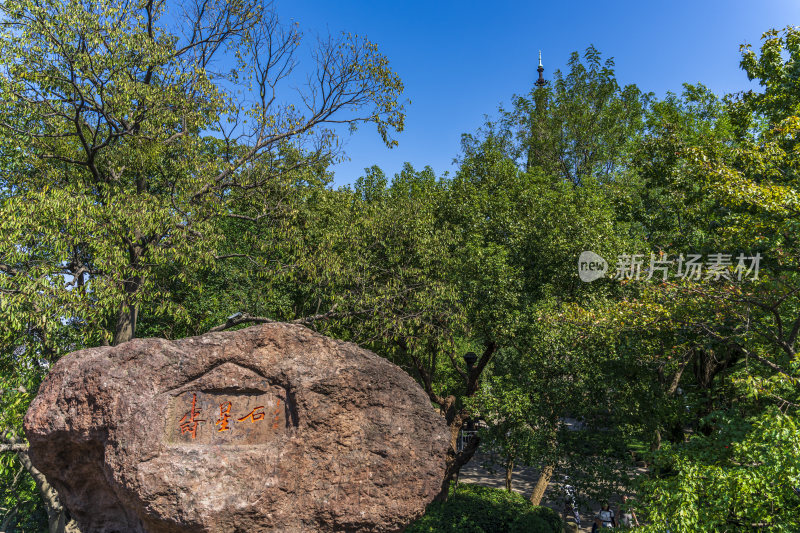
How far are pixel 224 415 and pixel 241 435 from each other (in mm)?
275

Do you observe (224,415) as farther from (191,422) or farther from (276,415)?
(276,415)

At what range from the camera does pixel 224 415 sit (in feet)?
16.5

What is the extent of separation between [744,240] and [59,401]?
30.1ft

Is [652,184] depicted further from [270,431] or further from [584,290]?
[270,431]

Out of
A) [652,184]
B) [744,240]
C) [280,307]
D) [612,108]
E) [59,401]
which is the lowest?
[59,401]

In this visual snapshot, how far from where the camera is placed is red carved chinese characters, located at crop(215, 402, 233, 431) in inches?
197

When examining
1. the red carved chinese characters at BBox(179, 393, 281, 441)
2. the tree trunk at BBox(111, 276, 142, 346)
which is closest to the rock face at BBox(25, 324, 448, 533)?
the red carved chinese characters at BBox(179, 393, 281, 441)

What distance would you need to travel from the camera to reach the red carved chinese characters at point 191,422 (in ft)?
16.2

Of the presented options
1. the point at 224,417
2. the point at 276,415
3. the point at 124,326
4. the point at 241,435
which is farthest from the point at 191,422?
the point at 124,326

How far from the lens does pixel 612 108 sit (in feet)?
62.7

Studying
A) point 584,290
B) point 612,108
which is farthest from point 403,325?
point 612,108

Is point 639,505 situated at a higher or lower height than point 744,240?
lower

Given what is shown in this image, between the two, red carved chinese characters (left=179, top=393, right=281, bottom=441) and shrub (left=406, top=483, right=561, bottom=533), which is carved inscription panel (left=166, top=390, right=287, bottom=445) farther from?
shrub (left=406, top=483, right=561, bottom=533)

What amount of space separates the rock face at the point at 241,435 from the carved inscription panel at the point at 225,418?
11 mm
